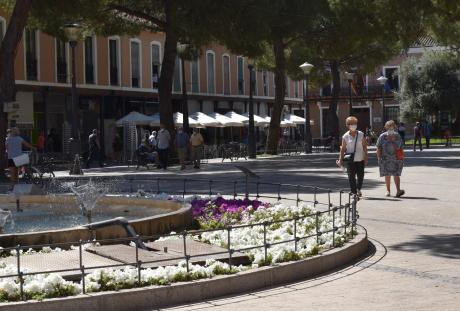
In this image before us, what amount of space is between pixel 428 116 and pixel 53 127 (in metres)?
32.6

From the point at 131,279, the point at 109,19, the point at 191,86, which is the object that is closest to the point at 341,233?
the point at 131,279

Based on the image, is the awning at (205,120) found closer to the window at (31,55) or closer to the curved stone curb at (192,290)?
the window at (31,55)

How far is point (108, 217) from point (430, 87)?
52891mm

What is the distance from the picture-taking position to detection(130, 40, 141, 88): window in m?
47.5

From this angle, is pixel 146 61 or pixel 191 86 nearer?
pixel 146 61

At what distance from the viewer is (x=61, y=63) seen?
139 feet

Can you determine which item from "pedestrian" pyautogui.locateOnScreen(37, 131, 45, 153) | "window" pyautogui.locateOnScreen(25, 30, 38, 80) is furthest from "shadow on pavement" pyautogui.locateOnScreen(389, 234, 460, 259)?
"window" pyautogui.locateOnScreen(25, 30, 38, 80)

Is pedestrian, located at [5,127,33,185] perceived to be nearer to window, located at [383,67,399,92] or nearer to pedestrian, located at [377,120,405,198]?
pedestrian, located at [377,120,405,198]

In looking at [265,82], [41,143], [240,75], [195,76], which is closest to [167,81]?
[41,143]

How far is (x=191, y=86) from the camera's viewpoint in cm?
5294

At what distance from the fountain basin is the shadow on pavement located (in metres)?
2.80

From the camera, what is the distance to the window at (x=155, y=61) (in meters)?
49.5

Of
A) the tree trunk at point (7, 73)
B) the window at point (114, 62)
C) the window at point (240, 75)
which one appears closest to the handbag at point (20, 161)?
the tree trunk at point (7, 73)

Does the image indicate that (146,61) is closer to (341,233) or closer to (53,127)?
(53,127)
